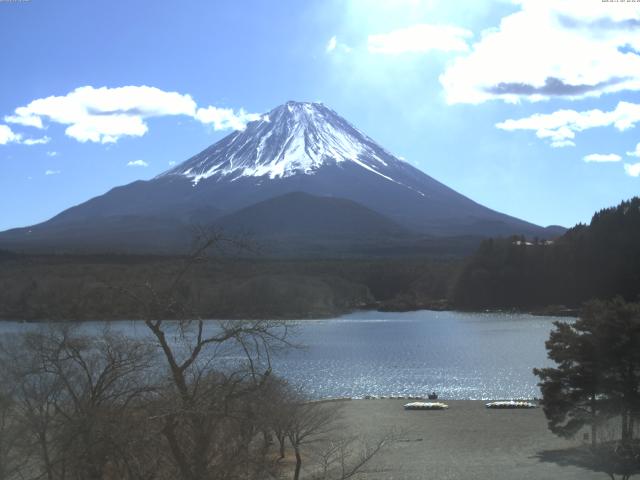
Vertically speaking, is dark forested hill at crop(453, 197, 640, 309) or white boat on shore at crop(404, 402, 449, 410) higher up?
dark forested hill at crop(453, 197, 640, 309)

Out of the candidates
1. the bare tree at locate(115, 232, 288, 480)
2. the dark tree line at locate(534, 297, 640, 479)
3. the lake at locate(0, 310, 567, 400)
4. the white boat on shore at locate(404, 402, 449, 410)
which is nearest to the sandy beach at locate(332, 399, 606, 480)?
the white boat on shore at locate(404, 402, 449, 410)

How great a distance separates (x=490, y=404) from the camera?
2544 cm

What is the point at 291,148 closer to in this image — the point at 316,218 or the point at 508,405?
the point at 316,218

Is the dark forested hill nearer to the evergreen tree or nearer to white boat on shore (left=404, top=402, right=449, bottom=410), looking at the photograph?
white boat on shore (left=404, top=402, right=449, bottom=410)

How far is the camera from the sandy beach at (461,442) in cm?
1591

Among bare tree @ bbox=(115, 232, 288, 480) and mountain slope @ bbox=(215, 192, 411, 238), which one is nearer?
bare tree @ bbox=(115, 232, 288, 480)

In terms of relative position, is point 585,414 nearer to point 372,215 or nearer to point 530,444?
point 530,444

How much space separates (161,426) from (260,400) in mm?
686

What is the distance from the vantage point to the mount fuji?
130000mm

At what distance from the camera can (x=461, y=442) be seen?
2006cm

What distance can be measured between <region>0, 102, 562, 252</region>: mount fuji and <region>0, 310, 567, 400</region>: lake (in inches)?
2372

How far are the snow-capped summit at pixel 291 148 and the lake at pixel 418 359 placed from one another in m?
112

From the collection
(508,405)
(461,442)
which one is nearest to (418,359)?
(508,405)

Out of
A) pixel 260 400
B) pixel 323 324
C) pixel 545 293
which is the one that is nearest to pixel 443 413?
pixel 260 400
